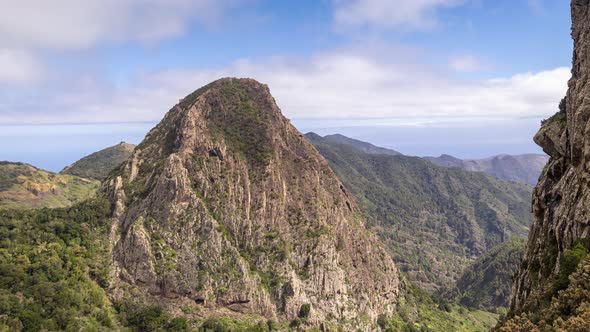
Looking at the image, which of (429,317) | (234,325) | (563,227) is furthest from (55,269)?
(429,317)

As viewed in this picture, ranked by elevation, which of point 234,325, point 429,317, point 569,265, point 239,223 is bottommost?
point 429,317

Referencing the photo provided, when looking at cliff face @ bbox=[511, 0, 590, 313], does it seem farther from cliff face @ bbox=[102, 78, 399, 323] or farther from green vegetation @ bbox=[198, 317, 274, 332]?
cliff face @ bbox=[102, 78, 399, 323]

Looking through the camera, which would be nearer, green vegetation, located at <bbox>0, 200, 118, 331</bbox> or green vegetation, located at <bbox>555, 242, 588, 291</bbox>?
green vegetation, located at <bbox>555, 242, 588, 291</bbox>

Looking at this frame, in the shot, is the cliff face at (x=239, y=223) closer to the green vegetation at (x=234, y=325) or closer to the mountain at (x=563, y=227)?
the green vegetation at (x=234, y=325)

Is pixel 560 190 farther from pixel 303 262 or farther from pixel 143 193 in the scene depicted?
pixel 143 193

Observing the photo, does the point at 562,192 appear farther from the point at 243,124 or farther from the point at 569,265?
the point at 243,124

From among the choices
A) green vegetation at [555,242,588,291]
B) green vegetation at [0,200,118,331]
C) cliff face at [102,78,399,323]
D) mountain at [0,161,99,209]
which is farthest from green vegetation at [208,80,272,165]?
green vegetation at [555,242,588,291]

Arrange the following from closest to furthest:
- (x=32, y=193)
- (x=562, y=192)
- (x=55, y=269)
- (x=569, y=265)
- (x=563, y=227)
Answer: (x=569, y=265)
(x=563, y=227)
(x=562, y=192)
(x=55, y=269)
(x=32, y=193)

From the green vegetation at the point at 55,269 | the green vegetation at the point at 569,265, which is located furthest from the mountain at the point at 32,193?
the green vegetation at the point at 569,265
